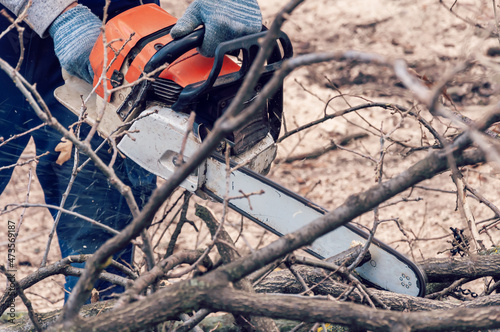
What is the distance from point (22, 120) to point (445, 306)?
7.45 feet

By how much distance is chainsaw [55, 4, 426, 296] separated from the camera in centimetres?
185

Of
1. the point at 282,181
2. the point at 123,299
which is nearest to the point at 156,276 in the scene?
the point at 123,299

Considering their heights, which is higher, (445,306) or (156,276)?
(445,306)

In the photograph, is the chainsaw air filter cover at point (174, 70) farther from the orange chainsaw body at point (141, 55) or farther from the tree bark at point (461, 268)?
the tree bark at point (461, 268)

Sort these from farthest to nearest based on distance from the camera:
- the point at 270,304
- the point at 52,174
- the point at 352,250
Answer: the point at 52,174 < the point at 352,250 < the point at 270,304

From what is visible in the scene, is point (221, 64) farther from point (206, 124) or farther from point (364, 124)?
point (364, 124)

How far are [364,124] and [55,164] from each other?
2402mm

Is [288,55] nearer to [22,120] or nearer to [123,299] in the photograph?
[123,299]

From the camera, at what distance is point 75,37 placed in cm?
218

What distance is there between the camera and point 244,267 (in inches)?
45.6

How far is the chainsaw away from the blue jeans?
2.00 feet

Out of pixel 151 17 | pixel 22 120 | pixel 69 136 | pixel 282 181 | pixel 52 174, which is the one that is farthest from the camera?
pixel 282 181

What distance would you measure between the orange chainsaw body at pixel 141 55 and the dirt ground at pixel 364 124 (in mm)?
1296

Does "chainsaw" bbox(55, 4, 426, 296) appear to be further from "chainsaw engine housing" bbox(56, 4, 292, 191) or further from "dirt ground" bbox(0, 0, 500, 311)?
"dirt ground" bbox(0, 0, 500, 311)
